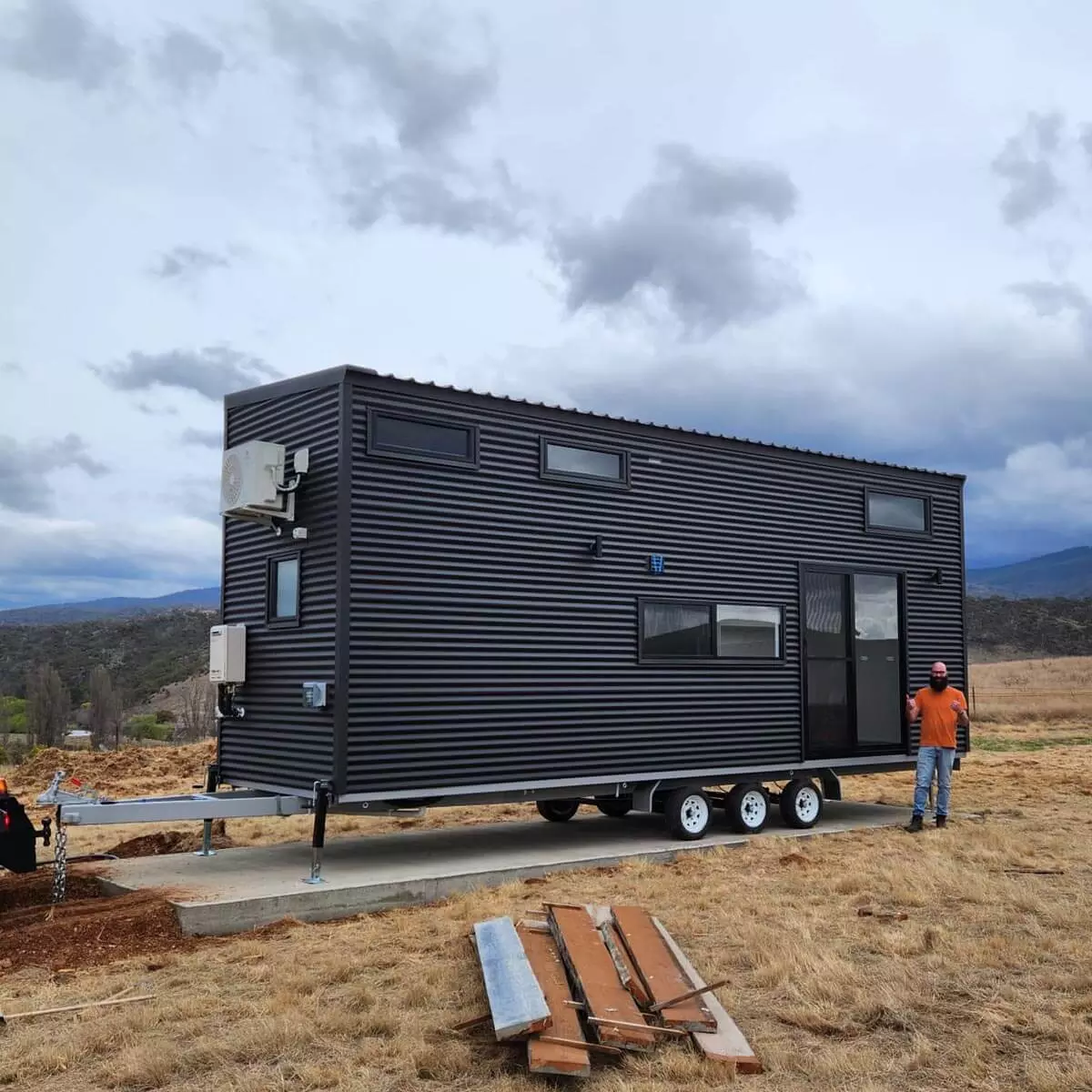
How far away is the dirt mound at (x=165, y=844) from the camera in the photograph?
1034cm

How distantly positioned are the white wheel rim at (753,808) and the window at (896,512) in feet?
11.0

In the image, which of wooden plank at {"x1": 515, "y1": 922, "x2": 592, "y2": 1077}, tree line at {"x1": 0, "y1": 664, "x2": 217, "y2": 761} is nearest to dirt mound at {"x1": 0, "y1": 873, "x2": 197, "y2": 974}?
wooden plank at {"x1": 515, "y1": 922, "x2": 592, "y2": 1077}

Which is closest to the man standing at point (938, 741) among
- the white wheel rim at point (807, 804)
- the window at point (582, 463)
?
the white wheel rim at point (807, 804)

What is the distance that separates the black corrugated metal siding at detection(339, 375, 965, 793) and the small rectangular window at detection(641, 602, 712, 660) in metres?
0.13

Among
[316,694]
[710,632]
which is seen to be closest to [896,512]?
[710,632]

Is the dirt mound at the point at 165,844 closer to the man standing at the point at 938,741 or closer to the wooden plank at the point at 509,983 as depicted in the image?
the wooden plank at the point at 509,983

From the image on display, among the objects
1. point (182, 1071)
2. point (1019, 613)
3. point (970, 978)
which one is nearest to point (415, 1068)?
point (182, 1071)

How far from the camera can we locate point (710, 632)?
1133 cm

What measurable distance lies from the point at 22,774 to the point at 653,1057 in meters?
15.5

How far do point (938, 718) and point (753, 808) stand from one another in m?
2.18

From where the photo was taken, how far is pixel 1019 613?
76.3m

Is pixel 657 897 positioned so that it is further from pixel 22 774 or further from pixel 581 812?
pixel 22 774

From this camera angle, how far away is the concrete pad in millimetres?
7855

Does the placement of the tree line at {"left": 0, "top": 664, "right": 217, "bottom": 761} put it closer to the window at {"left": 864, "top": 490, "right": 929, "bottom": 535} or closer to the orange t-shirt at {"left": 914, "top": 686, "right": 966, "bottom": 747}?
the window at {"left": 864, "top": 490, "right": 929, "bottom": 535}
